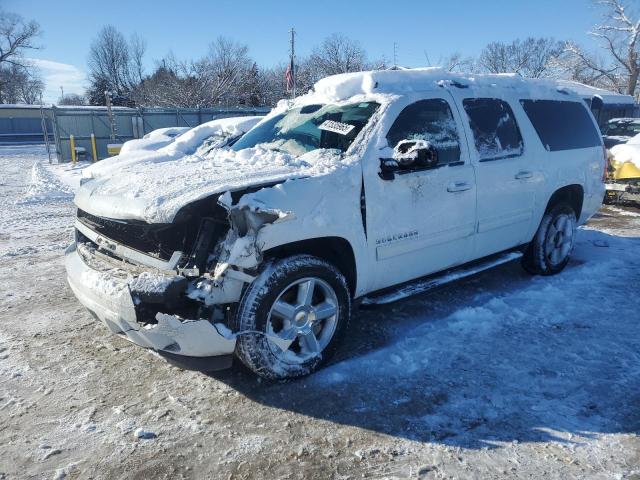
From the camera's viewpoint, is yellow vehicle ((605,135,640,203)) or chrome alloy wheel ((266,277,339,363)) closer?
chrome alloy wheel ((266,277,339,363))

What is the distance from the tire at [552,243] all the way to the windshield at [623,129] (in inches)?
512

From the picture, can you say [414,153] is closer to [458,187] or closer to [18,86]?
[458,187]

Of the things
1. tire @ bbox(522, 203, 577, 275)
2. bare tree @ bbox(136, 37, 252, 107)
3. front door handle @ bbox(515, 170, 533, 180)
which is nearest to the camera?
front door handle @ bbox(515, 170, 533, 180)

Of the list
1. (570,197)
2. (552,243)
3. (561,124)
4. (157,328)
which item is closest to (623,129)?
(570,197)

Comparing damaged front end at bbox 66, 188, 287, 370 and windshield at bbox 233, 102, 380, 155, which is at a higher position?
windshield at bbox 233, 102, 380, 155

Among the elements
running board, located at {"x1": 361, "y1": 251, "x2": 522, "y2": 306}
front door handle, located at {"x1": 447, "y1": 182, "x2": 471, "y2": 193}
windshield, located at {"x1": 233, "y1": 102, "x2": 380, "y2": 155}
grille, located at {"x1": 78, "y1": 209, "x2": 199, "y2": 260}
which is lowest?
running board, located at {"x1": 361, "y1": 251, "x2": 522, "y2": 306}

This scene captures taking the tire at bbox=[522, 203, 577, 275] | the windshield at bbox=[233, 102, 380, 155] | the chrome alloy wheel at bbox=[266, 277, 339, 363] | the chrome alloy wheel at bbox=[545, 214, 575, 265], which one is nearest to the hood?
the windshield at bbox=[233, 102, 380, 155]

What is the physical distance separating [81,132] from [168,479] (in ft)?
67.4

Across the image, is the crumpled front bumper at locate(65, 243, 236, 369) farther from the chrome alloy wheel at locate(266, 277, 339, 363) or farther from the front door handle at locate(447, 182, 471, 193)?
the front door handle at locate(447, 182, 471, 193)

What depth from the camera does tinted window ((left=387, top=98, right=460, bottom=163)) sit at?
3785 millimetres

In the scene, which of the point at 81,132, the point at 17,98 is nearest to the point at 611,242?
the point at 81,132

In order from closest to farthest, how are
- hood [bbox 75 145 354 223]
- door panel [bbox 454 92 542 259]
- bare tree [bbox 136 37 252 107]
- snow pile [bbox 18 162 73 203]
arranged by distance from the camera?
1. hood [bbox 75 145 354 223]
2. door panel [bbox 454 92 542 259]
3. snow pile [bbox 18 162 73 203]
4. bare tree [bbox 136 37 252 107]

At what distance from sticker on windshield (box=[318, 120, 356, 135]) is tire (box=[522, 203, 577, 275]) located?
8.51 ft

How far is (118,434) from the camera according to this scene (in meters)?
2.79
